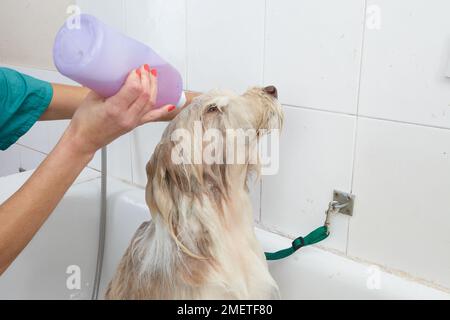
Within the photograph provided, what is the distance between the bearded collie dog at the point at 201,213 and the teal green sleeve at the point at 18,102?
43 centimetres

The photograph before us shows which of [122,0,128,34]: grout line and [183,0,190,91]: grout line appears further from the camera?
[122,0,128,34]: grout line

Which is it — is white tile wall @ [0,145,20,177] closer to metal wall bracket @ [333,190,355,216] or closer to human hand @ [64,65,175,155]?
human hand @ [64,65,175,155]

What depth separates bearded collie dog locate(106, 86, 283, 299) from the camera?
97 cm

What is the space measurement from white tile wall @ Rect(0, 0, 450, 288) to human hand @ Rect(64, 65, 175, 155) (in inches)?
17.4

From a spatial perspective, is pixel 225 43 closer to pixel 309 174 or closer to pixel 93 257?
pixel 309 174

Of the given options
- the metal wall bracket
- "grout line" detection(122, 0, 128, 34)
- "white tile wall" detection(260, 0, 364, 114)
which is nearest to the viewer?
"white tile wall" detection(260, 0, 364, 114)

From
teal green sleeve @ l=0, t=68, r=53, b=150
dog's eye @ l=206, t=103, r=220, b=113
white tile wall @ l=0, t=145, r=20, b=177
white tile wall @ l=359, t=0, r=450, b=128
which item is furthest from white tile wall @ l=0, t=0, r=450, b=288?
white tile wall @ l=0, t=145, r=20, b=177

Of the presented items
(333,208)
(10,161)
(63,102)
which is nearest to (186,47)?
(63,102)

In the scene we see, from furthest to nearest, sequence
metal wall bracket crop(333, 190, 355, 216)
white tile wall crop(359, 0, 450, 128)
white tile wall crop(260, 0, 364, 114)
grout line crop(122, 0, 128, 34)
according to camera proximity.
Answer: grout line crop(122, 0, 128, 34) → metal wall bracket crop(333, 190, 355, 216) → white tile wall crop(260, 0, 364, 114) → white tile wall crop(359, 0, 450, 128)

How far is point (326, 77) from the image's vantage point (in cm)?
109

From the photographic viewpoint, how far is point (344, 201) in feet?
3.79

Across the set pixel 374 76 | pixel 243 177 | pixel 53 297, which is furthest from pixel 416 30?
A: pixel 53 297

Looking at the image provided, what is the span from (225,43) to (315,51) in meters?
0.28
